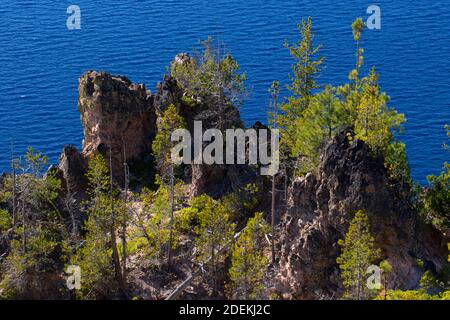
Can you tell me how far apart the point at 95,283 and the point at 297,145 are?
849 inches

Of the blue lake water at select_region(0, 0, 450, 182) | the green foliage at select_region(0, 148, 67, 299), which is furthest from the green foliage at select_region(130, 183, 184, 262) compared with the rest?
the blue lake water at select_region(0, 0, 450, 182)

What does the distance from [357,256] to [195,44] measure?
9648 cm

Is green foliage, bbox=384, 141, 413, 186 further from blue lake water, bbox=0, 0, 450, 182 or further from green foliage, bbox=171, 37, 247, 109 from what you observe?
blue lake water, bbox=0, 0, 450, 182

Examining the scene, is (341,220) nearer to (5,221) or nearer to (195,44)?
(5,221)

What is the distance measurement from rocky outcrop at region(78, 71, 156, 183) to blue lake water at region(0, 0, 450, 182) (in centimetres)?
2971

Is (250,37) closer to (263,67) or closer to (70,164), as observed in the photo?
(263,67)

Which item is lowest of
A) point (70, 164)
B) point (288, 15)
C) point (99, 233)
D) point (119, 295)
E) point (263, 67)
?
point (119, 295)

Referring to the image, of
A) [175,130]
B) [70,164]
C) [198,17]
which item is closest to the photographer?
[175,130]

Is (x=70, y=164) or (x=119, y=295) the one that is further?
(x=70, y=164)

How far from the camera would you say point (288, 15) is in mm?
159125

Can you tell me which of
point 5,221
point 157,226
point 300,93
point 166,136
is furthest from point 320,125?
point 5,221

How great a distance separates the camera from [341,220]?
63.9m

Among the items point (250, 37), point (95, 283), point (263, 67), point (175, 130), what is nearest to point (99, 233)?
point (95, 283)

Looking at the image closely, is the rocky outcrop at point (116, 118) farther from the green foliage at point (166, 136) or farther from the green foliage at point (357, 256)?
the green foliage at point (357, 256)
